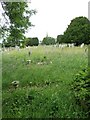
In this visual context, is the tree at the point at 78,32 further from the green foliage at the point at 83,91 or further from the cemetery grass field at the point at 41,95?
the green foliage at the point at 83,91

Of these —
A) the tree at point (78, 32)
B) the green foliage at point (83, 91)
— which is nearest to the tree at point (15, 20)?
the green foliage at point (83, 91)

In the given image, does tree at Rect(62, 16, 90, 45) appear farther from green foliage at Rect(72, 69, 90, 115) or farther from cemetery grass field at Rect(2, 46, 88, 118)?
green foliage at Rect(72, 69, 90, 115)

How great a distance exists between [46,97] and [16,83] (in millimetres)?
2898

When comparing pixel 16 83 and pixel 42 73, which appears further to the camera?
pixel 42 73

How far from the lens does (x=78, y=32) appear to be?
4678 centimetres

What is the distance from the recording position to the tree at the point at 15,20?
1438 centimetres

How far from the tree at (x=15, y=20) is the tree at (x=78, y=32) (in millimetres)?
28328

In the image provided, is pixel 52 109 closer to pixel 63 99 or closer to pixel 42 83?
pixel 63 99

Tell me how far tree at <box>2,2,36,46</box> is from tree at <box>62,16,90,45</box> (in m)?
28.3

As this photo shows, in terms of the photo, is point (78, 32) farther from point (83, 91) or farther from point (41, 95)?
point (83, 91)

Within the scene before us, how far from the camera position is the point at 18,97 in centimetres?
1230

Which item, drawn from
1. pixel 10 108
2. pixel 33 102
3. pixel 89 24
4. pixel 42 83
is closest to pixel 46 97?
pixel 33 102

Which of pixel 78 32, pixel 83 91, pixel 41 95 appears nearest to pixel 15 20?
pixel 41 95

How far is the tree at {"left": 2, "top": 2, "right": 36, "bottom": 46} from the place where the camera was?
14375 mm
